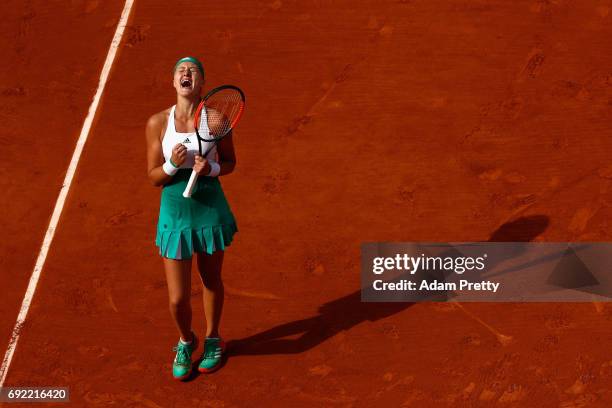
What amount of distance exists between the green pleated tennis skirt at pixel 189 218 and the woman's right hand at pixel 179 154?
218 mm

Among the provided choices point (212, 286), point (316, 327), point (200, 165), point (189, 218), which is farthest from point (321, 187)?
point (200, 165)

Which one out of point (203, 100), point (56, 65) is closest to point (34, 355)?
point (203, 100)

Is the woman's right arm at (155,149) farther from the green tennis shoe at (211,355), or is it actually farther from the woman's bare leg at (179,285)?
the green tennis shoe at (211,355)

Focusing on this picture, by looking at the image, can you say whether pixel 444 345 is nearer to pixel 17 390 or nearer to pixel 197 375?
pixel 197 375

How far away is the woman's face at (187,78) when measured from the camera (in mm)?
5617

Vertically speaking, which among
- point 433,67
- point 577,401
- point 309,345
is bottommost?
point 577,401

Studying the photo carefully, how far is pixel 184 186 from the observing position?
18.9 ft

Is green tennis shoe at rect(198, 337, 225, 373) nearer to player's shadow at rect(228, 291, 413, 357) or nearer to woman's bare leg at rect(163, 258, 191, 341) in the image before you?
player's shadow at rect(228, 291, 413, 357)

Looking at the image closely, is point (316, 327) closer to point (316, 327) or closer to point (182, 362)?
point (316, 327)

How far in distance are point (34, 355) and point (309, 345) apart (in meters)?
2.26

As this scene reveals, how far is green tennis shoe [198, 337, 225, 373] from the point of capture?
640 cm

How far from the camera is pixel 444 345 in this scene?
6641 millimetres
